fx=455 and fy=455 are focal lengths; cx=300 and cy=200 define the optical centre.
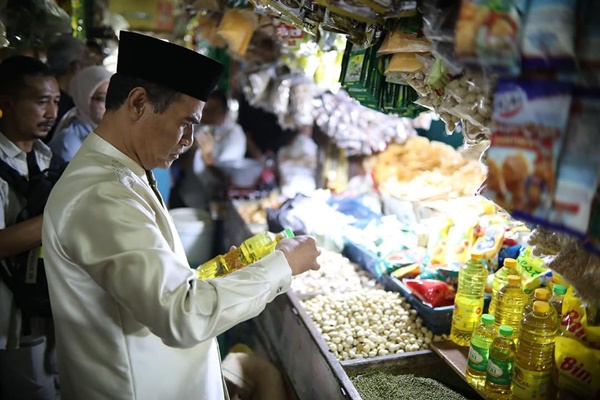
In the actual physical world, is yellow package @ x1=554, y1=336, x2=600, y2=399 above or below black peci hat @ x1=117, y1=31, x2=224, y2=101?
below

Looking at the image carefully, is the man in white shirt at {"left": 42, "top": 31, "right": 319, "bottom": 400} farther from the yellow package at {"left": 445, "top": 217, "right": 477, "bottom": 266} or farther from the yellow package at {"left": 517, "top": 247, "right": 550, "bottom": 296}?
the yellow package at {"left": 445, "top": 217, "right": 477, "bottom": 266}

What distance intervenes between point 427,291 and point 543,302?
811 mm

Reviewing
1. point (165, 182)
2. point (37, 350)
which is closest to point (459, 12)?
point (37, 350)

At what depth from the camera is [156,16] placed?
4.04 m

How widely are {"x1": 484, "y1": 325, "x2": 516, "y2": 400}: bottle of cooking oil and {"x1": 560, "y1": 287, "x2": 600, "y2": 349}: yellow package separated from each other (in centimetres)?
18

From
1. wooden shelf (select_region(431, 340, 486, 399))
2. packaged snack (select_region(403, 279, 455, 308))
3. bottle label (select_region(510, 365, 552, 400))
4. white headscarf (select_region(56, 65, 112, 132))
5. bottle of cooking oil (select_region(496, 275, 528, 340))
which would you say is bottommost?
wooden shelf (select_region(431, 340, 486, 399))

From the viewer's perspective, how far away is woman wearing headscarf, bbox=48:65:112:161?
2961 mm

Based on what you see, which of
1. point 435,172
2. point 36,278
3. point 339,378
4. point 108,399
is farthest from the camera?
point 435,172

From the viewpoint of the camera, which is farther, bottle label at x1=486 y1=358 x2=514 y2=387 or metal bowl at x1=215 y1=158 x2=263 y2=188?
metal bowl at x1=215 y1=158 x2=263 y2=188

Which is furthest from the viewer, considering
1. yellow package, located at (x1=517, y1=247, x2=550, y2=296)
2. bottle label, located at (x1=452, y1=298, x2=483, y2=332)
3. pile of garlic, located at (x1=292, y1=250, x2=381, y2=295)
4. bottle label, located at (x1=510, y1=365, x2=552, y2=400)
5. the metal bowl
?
the metal bowl

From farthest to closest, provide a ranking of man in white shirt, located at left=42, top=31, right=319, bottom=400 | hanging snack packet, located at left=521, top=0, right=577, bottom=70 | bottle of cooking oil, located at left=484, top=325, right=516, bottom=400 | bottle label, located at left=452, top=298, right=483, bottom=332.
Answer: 1. bottle label, located at left=452, top=298, right=483, bottom=332
2. bottle of cooking oil, located at left=484, top=325, right=516, bottom=400
3. man in white shirt, located at left=42, top=31, right=319, bottom=400
4. hanging snack packet, located at left=521, top=0, right=577, bottom=70

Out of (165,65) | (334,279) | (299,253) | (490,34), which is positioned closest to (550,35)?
(490,34)

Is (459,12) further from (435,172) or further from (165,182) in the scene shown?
(165,182)

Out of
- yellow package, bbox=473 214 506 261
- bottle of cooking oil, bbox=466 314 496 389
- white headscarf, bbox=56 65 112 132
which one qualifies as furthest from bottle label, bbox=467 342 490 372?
white headscarf, bbox=56 65 112 132
